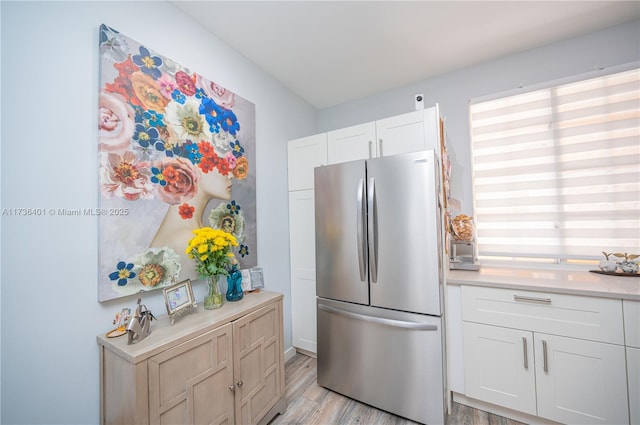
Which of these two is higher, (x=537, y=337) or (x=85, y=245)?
(x=85, y=245)

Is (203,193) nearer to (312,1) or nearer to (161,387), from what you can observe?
(161,387)

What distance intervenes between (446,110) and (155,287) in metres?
2.79

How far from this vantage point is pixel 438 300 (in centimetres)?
155

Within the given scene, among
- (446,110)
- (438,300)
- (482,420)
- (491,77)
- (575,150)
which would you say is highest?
(491,77)

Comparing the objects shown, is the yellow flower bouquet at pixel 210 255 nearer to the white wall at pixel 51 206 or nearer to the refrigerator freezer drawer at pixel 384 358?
the white wall at pixel 51 206

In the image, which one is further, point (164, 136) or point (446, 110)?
point (446, 110)

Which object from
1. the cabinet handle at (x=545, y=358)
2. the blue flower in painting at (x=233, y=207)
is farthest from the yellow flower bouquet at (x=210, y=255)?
the cabinet handle at (x=545, y=358)

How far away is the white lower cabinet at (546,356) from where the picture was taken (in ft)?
4.53

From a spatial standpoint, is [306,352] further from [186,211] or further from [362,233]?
[186,211]

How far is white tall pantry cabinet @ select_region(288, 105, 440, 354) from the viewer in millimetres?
2102

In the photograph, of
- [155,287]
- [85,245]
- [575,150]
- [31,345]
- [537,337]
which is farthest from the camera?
[575,150]

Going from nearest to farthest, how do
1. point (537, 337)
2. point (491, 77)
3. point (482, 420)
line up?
point (537, 337) < point (482, 420) < point (491, 77)

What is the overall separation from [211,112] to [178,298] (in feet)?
4.06

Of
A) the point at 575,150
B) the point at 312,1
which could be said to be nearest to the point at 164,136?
the point at 312,1
